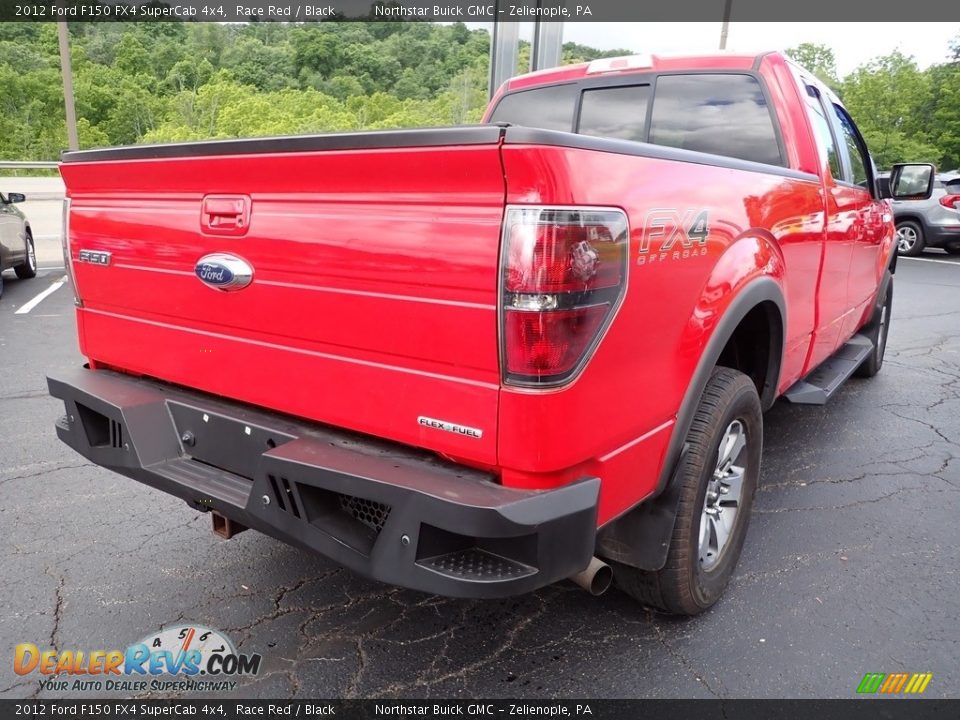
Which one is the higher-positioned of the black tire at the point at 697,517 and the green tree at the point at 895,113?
the green tree at the point at 895,113

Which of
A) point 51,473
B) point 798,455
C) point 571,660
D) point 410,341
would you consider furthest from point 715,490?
point 51,473

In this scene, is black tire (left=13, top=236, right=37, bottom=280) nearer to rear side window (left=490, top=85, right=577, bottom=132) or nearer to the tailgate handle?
rear side window (left=490, top=85, right=577, bottom=132)

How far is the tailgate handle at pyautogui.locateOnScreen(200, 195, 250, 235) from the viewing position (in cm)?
216

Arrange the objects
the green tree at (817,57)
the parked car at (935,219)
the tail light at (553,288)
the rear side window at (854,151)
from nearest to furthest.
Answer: the tail light at (553,288) < the rear side window at (854,151) < the parked car at (935,219) < the green tree at (817,57)

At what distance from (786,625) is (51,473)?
3644 mm

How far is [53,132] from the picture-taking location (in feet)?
133

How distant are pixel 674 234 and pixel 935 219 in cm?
1505

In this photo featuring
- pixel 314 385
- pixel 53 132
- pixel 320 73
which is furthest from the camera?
pixel 320 73

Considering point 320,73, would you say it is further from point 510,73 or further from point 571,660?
point 571,660

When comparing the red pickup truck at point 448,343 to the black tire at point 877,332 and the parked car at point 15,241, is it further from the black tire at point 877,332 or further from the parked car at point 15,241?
the parked car at point 15,241

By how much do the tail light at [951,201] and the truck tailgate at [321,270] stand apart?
1550 cm

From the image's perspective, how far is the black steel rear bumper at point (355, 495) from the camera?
5.67 feet

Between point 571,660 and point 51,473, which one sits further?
point 51,473

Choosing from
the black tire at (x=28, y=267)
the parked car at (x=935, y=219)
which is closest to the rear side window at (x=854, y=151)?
the black tire at (x=28, y=267)
